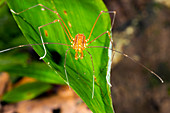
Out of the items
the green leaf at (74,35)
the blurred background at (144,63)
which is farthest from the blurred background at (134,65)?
the green leaf at (74,35)

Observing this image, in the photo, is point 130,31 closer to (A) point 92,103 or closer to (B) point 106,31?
(B) point 106,31

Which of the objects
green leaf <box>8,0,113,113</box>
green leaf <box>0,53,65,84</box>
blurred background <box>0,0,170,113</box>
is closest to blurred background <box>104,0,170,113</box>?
blurred background <box>0,0,170,113</box>

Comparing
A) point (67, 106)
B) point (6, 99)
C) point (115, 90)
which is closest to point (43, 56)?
point (67, 106)

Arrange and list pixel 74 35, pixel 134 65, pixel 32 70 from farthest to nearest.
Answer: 1. pixel 134 65
2. pixel 32 70
3. pixel 74 35

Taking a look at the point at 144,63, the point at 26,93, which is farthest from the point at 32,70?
the point at 144,63

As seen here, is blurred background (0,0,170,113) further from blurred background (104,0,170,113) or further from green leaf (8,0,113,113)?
green leaf (8,0,113,113)

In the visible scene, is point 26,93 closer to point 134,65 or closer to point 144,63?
point 134,65

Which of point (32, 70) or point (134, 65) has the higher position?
point (32, 70)
